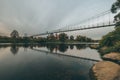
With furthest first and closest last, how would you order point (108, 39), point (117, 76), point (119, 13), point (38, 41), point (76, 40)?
1. point (76, 40)
2. point (38, 41)
3. point (108, 39)
4. point (119, 13)
5. point (117, 76)

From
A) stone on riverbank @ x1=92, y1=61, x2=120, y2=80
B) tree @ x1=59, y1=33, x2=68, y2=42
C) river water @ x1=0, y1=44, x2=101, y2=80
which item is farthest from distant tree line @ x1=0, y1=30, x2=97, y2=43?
stone on riverbank @ x1=92, y1=61, x2=120, y2=80

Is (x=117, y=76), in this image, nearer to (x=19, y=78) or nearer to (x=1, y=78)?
(x=19, y=78)

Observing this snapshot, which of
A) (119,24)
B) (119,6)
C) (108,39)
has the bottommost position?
(108,39)

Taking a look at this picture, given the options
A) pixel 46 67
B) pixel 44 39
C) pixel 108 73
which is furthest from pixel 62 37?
pixel 108 73

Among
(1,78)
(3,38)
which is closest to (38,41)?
(3,38)

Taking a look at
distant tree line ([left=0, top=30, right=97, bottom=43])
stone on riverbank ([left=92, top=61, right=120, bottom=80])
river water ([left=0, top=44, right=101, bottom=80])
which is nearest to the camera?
stone on riverbank ([left=92, top=61, right=120, bottom=80])

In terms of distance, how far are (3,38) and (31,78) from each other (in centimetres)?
15370

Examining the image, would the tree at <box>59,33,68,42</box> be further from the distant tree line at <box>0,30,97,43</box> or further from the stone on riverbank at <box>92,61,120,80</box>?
the stone on riverbank at <box>92,61,120,80</box>

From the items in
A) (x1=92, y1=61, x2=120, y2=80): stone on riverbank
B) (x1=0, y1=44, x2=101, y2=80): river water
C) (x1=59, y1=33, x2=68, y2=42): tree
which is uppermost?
(x1=59, y1=33, x2=68, y2=42): tree

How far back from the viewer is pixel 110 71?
2444 cm

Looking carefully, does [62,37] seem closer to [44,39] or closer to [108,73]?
[44,39]

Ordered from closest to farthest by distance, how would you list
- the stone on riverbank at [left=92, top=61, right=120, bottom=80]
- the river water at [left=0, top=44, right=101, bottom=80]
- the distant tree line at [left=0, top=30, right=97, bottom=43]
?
the stone on riverbank at [left=92, top=61, right=120, bottom=80], the river water at [left=0, top=44, right=101, bottom=80], the distant tree line at [left=0, top=30, right=97, bottom=43]

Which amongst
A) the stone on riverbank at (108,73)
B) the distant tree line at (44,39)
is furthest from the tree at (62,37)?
the stone on riverbank at (108,73)

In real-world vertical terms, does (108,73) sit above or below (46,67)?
above
